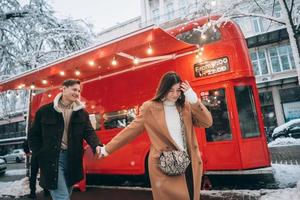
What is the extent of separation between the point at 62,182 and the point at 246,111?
466 cm

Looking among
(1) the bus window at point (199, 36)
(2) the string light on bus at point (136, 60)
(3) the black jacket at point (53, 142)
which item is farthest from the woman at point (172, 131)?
(2) the string light on bus at point (136, 60)

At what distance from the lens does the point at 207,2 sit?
8.62 m

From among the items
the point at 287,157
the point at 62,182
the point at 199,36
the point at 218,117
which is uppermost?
the point at 199,36

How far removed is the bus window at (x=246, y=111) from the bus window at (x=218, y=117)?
12.6 inches

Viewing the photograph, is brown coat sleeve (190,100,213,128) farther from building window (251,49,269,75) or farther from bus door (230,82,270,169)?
building window (251,49,269,75)

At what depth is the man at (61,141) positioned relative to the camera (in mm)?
3119

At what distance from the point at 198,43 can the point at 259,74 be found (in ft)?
62.0

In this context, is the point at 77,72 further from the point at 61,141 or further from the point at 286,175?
the point at 286,175

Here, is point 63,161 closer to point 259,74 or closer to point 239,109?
point 239,109

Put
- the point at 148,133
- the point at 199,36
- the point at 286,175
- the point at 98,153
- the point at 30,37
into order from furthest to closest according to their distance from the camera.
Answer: the point at 30,37, the point at 286,175, the point at 199,36, the point at 98,153, the point at 148,133

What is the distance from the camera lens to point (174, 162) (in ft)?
7.98

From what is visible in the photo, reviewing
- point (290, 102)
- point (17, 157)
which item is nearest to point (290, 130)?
point (290, 102)

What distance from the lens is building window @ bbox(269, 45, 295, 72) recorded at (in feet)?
74.4

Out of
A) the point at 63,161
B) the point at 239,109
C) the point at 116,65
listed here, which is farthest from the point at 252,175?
the point at 63,161
